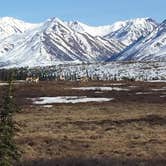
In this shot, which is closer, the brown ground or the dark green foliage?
the dark green foliage

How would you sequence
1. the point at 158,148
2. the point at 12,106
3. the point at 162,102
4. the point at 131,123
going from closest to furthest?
the point at 12,106 → the point at 158,148 → the point at 131,123 → the point at 162,102

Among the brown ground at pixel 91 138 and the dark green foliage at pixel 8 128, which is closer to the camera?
the dark green foliage at pixel 8 128

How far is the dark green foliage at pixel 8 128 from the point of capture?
13.5 meters

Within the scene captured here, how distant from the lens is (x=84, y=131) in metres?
36.2

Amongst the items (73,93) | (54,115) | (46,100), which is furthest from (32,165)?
(73,93)

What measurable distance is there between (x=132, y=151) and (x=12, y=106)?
47.0ft

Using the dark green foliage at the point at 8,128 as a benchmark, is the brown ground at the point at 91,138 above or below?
below

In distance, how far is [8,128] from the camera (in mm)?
13688

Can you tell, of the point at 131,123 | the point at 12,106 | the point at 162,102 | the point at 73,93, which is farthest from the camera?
the point at 73,93

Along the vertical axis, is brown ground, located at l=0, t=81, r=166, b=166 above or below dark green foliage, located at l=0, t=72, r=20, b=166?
below

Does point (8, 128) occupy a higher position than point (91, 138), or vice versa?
point (8, 128)

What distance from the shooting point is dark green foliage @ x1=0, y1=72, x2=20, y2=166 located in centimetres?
1345

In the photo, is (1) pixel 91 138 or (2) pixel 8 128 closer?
(2) pixel 8 128

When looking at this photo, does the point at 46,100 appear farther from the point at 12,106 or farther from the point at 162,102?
the point at 12,106
